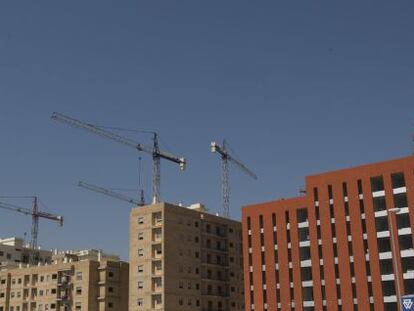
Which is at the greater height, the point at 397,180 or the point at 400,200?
the point at 397,180

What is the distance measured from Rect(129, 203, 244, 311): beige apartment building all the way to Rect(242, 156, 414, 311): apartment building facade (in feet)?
67.7

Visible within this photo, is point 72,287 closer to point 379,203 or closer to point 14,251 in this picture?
point 14,251

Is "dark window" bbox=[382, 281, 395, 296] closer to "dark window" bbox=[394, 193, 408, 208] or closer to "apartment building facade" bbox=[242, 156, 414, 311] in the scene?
"apartment building facade" bbox=[242, 156, 414, 311]

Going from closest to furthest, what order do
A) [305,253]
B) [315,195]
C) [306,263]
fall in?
[306,263] < [305,253] < [315,195]

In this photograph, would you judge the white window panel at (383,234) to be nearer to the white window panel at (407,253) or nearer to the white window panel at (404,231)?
the white window panel at (404,231)

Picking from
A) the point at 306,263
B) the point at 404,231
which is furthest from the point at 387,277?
the point at 306,263

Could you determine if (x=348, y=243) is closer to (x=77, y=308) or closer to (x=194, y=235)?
(x=194, y=235)

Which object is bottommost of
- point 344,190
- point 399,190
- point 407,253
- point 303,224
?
point 407,253

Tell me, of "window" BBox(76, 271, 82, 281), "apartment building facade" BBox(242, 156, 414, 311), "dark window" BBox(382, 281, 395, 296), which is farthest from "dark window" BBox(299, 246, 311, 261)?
"window" BBox(76, 271, 82, 281)

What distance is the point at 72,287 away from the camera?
146000 millimetres

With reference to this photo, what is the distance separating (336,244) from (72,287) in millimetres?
67819

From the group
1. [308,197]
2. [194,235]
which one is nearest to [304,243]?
[308,197]

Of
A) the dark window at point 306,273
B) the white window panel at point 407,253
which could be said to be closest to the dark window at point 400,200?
the white window panel at point 407,253

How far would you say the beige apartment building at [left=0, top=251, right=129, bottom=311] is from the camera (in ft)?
467
